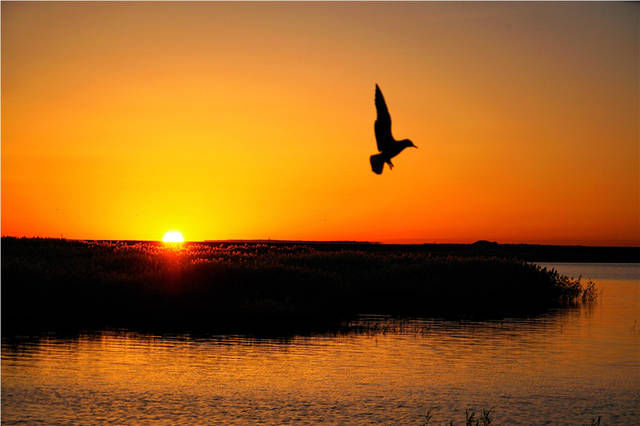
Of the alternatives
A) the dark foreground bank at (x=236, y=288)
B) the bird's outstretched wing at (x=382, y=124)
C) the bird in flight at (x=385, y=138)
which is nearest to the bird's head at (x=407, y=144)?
the bird in flight at (x=385, y=138)

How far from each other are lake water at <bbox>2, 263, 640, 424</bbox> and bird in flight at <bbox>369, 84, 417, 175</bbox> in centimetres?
1030

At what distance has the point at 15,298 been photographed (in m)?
34.3

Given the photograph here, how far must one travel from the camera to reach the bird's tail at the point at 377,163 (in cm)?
892

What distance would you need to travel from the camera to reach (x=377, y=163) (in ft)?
30.1

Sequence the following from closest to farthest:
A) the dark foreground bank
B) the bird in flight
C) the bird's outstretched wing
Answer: the bird in flight, the bird's outstretched wing, the dark foreground bank

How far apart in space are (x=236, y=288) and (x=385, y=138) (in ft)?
90.9

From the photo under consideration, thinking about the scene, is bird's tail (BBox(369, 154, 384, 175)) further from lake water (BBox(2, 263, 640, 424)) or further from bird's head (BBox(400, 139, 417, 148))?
lake water (BBox(2, 263, 640, 424))

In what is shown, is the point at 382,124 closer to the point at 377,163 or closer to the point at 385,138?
the point at 385,138

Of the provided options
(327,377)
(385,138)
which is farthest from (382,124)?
(327,377)

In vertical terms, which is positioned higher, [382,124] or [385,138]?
[382,124]

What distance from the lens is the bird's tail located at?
29.3 ft

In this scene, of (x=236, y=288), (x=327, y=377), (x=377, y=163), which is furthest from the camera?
(x=236, y=288)

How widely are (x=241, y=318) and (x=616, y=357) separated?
15101 millimetres

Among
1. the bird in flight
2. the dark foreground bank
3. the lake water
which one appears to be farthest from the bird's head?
the dark foreground bank
